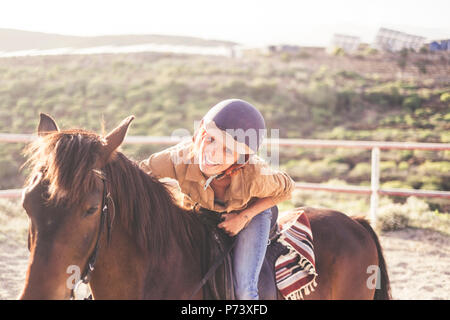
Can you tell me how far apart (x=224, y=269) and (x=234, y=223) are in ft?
0.80

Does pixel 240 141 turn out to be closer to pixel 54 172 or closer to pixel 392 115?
pixel 54 172

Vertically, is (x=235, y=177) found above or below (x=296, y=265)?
above

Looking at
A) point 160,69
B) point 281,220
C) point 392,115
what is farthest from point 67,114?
point 281,220

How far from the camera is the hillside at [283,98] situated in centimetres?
1338

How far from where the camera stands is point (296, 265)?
7.63 feet

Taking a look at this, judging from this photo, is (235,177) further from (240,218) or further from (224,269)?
(224,269)

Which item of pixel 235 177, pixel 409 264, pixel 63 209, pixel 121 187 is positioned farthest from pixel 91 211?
pixel 409 264

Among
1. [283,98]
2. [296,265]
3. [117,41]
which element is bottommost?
[283,98]

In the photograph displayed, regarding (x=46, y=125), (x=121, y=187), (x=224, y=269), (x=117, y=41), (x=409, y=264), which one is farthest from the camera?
(x=117, y=41)

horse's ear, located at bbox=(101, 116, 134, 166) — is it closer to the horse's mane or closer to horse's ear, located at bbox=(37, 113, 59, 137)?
the horse's mane

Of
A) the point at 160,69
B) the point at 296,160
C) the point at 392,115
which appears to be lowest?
the point at 296,160

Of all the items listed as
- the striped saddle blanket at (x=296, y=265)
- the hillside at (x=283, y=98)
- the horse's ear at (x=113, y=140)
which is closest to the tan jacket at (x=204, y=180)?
the striped saddle blanket at (x=296, y=265)
